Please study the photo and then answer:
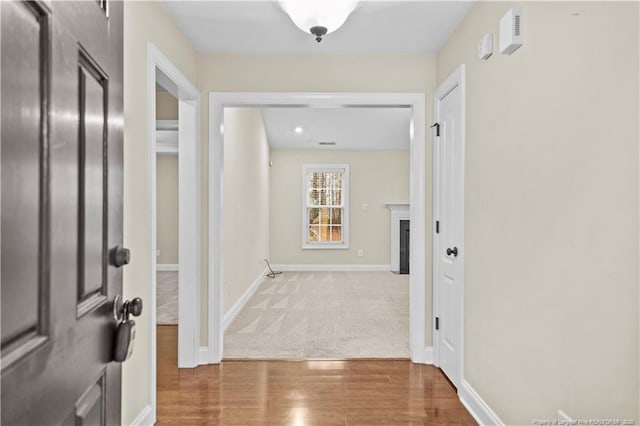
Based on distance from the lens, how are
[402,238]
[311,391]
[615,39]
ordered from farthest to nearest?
[402,238], [311,391], [615,39]

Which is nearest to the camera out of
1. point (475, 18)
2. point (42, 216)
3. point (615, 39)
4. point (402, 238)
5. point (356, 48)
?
point (42, 216)

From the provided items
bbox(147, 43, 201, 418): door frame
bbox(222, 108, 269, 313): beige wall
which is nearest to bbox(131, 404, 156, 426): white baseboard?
bbox(147, 43, 201, 418): door frame

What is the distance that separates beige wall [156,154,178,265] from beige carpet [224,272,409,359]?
2685 mm

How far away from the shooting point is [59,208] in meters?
0.64

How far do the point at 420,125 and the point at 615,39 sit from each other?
1.91 m

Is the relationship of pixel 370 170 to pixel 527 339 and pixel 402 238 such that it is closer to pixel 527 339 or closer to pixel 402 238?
pixel 402 238

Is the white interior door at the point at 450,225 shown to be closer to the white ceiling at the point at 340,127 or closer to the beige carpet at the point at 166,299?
the beige carpet at the point at 166,299

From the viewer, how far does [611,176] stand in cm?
131

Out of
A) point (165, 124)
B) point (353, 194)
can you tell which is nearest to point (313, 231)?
point (353, 194)

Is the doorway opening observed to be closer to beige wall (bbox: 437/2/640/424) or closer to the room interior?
the room interior

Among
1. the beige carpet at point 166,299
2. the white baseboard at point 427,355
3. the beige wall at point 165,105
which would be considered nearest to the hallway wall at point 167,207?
the beige carpet at point 166,299

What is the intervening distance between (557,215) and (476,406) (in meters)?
1.34

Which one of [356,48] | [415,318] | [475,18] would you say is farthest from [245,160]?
[475,18]

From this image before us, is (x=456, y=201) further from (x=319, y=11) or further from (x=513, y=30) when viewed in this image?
(x=319, y=11)
